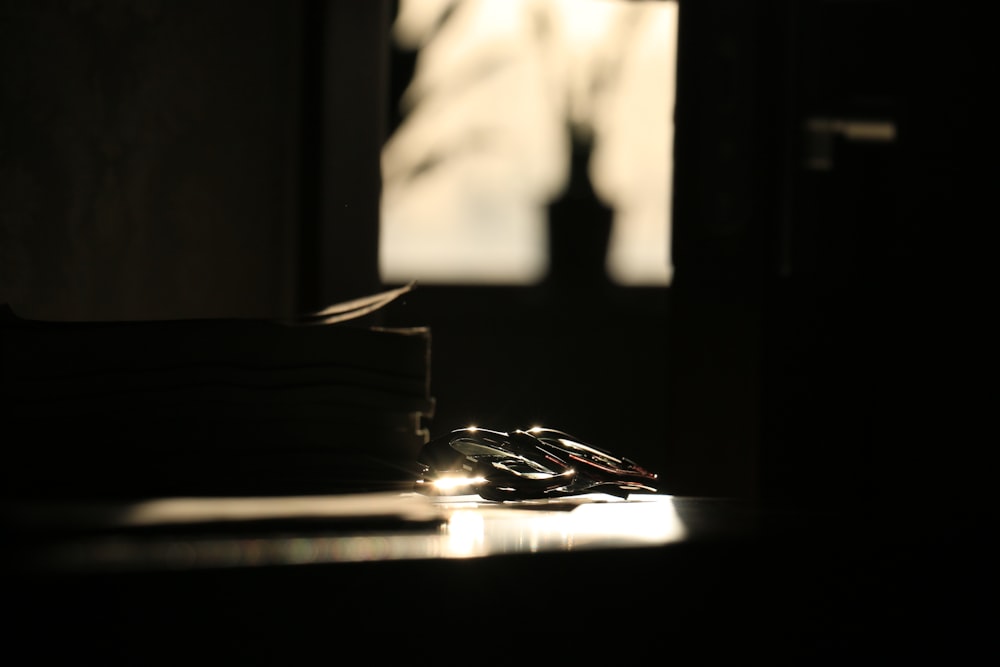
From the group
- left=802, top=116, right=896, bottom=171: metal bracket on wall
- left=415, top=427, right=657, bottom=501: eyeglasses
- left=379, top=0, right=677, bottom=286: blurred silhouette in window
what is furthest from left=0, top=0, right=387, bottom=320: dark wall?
left=802, top=116, right=896, bottom=171: metal bracket on wall

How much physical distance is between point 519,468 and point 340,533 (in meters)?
0.27

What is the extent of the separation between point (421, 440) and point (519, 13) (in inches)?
67.0

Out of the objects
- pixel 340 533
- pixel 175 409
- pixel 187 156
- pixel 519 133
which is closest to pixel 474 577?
pixel 340 533

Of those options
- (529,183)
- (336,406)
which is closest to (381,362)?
(336,406)

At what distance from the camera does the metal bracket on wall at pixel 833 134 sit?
1115 millimetres

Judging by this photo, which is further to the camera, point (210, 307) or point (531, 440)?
point (210, 307)

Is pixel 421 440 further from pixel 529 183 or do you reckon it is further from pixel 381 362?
pixel 529 183

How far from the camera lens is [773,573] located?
1.24 ft

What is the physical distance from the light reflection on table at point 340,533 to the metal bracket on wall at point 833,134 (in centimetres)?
79

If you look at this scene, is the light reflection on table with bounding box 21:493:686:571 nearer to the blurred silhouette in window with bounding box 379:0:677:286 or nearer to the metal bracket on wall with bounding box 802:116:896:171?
the metal bracket on wall with bounding box 802:116:896:171

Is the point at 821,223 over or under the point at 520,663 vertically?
over

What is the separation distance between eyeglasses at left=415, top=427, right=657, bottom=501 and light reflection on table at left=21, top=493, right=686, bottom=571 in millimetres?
55

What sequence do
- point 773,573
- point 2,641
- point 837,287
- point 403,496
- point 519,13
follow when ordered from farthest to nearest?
1. point 519,13
2. point 837,287
3. point 403,496
4. point 773,573
5. point 2,641

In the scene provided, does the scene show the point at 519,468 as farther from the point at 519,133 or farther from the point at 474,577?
the point at 519,133
